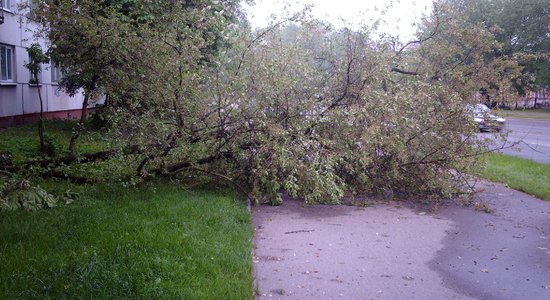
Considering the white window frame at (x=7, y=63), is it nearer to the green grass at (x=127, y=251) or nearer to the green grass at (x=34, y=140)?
the green grass at (x=34, y=140)

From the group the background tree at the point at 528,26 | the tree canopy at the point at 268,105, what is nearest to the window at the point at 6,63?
the tree canopy at the point at 268,105

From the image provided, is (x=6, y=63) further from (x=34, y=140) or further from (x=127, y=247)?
(x=127, y=247)

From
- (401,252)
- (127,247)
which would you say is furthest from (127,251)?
(401,252)

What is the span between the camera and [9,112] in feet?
57.4

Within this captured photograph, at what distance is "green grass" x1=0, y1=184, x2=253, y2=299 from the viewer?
4.52 metres

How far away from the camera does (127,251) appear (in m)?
5.32

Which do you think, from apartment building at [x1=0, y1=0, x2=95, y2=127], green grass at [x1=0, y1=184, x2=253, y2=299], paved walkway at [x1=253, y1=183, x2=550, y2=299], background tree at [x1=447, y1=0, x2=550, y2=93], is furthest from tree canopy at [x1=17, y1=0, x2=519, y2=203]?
background tree at [x1=447, y1=0, x2=550, y2=93]

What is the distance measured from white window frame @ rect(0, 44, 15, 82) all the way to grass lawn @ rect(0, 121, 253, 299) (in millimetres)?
10911

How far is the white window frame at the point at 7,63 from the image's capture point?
17500 mm

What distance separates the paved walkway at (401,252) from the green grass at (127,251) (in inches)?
16.9

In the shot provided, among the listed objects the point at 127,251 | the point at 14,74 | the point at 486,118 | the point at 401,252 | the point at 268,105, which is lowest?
the point at 401,252

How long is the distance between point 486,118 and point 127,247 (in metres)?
7.11

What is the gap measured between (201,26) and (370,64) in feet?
9.37

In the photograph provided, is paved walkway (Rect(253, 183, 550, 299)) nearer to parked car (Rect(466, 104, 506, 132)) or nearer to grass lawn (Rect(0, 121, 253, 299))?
grass lawn (Rect(0, 121, 253, 299))
